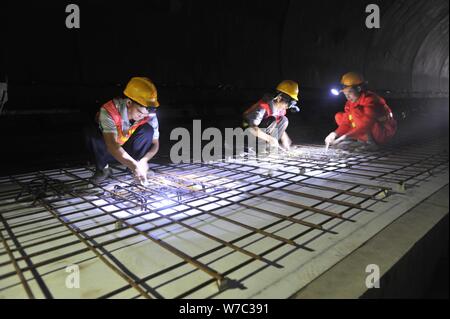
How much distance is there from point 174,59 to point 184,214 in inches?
163

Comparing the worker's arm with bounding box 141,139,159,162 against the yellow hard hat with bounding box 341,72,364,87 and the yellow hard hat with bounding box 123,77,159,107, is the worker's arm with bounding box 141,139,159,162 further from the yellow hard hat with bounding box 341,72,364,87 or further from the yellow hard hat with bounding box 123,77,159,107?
the yellow hard hat with bounding box 341,72,364,87

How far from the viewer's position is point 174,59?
239 inches

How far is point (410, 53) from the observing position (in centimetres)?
1388

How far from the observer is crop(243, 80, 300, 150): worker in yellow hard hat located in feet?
16.3

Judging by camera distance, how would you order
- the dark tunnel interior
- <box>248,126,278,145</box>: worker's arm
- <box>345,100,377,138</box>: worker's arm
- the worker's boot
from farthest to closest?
<box>345,100,377,138</box>: worker's arm → <box>248,126,278,145</box>: worker's arm → the dark tunnel interior → the worker's boot

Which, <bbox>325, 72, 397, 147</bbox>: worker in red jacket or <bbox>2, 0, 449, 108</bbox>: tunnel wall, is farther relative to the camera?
<bbox>325, 72, 397, 147</bbox>: worker in red jacket

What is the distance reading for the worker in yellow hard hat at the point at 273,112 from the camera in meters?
4.98

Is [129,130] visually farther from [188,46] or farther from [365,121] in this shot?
[365,121]

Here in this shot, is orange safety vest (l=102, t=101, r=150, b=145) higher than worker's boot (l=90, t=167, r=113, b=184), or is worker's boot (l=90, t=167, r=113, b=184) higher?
orange safety vest (l=102, t=101, r=150, b=145)

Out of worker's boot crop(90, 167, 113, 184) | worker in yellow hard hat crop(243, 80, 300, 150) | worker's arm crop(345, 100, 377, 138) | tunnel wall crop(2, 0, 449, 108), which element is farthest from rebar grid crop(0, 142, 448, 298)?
tunnel wall crop(2, 0, 449, 108)

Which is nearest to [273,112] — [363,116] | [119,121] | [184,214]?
[363,116]

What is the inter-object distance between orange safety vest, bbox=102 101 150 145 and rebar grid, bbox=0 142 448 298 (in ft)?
1.80

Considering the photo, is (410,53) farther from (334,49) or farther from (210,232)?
(210,232)

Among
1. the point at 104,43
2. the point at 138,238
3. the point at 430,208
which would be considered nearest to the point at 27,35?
the point at 104,43
